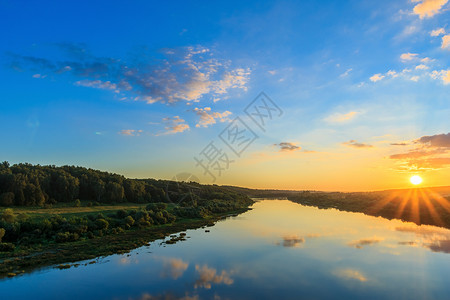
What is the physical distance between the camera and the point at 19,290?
49.5 ft

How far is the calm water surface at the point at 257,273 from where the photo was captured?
15211mm

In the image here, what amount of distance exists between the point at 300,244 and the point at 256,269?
1036cm

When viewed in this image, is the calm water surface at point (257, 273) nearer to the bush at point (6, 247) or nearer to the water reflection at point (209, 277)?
the water reflection at point (209, 277)

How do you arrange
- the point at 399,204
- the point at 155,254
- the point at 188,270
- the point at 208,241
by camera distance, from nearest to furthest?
the point at 188,270 → the point at 155,254 → the point at 208,241 → the point at 399,204

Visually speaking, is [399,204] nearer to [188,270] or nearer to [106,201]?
[188,270]

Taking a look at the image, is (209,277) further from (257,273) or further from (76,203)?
(76,203)

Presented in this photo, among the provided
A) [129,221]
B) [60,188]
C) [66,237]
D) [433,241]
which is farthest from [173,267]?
[60,188]

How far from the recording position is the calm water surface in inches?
599

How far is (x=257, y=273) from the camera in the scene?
1883 centimetres

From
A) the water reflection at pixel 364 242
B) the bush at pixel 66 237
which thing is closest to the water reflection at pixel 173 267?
the bush at pixel 66 237

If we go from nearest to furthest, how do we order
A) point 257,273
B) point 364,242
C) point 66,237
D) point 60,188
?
1. point 257,273
2. point 66,237
3. point 364,242
4. point 60,188

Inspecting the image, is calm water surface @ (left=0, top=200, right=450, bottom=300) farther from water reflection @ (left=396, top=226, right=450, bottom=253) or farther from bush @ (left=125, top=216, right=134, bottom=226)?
bush @ (left=125, top=216, right=134, bottom=226)

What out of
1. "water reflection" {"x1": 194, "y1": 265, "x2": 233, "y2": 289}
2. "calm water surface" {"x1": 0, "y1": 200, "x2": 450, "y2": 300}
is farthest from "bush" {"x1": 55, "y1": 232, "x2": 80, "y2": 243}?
"water reflection" {"x1": 194, "y1": 265, "x2": 233, "y2": 289}

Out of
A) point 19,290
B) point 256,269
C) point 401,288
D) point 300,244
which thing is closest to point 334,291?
point 401,288
